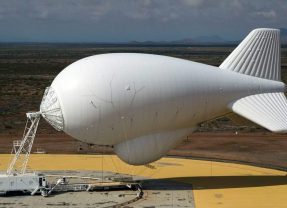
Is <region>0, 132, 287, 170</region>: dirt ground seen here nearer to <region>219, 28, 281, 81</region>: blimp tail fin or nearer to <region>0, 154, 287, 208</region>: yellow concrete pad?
<region>0, 154, 287, 208</region>: yellow concrete pad

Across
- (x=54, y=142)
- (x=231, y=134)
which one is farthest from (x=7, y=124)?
(x=231, y=134)

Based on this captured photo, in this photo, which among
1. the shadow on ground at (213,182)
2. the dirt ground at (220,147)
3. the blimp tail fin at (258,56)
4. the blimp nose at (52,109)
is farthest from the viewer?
the dirt ground at (220,147)

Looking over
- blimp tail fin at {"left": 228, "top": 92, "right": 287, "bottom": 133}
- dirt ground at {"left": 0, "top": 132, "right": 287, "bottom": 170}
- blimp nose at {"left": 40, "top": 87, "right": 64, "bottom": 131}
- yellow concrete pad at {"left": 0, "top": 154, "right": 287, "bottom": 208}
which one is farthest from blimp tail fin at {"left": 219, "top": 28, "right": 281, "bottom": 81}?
blimp nose at {"left": 40, "top": 87, "right": 64, "bottom": 131}

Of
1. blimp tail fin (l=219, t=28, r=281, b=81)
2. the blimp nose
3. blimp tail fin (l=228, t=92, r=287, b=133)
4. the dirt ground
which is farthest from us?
the dirt ground

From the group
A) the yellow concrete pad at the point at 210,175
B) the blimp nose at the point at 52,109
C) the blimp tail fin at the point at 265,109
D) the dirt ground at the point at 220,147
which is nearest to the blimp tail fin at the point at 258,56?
the blimp tail fin at the point at 265,109

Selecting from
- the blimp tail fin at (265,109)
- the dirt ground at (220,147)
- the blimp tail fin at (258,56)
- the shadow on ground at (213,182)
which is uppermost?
the blimp tail fin at (258,56)

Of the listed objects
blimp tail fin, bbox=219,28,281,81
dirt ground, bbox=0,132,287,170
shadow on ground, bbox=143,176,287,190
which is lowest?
shadow on ground, bbox=143,176,287,190

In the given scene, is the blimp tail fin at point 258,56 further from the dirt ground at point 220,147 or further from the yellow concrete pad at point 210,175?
the dirt ground at point 220,147
